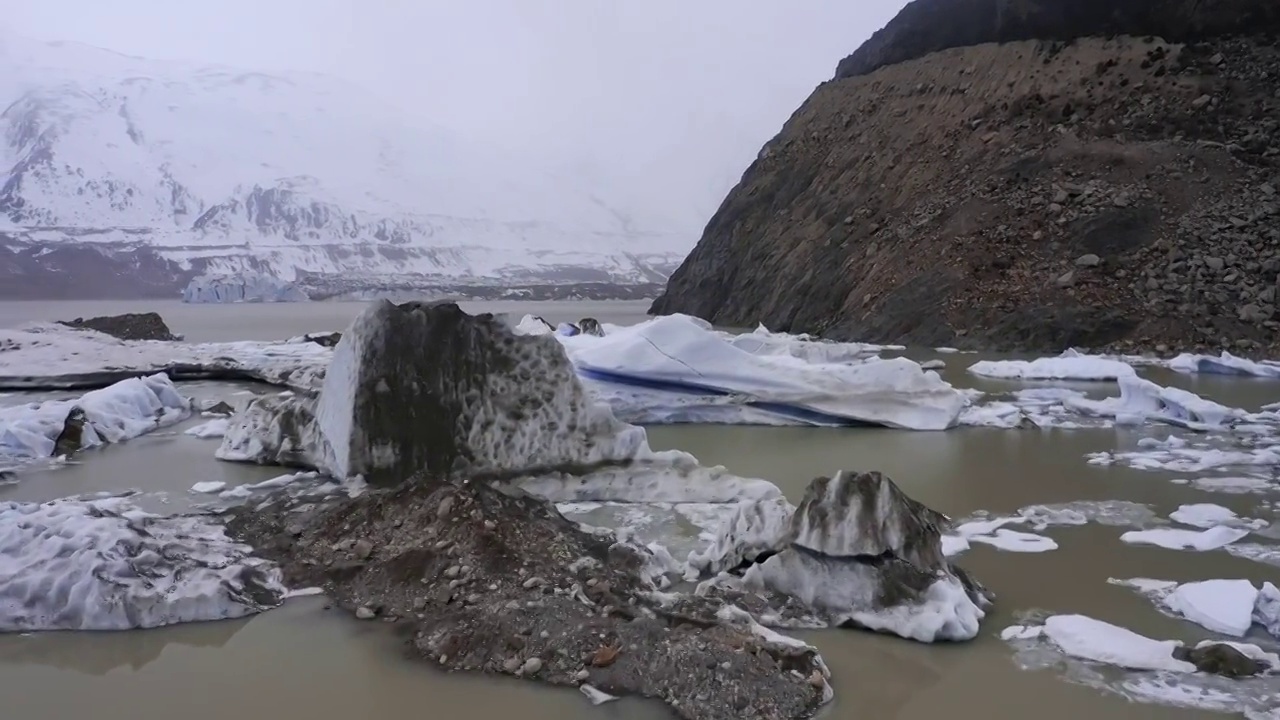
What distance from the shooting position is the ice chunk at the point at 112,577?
3.36 m

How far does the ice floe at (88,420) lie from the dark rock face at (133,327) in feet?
45.0

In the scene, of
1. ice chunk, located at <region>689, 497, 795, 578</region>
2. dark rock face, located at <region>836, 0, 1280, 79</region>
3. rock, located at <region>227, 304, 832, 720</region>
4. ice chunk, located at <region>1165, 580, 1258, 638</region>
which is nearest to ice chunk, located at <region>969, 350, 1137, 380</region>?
rock, located at <region>227, 304, 832, 720</region>

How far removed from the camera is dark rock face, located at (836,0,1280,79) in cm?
2138

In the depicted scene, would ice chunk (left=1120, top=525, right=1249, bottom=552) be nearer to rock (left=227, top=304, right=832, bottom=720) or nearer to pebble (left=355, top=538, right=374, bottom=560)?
rock (left=227, top=304, right=832, bottom=720)

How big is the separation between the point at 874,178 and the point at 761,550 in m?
22.2

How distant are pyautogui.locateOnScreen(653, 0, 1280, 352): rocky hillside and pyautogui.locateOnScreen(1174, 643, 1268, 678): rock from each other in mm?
14396

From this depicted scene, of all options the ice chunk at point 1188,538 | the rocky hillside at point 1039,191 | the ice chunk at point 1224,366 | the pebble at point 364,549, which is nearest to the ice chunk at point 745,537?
the pebble at point 364,549

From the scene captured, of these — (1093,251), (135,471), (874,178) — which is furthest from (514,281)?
(135,471)

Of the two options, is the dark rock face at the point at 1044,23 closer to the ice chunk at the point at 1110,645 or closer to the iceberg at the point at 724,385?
the iceberg at the point at 724,385

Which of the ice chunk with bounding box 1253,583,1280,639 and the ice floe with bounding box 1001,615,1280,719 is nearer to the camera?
the ice floe with bounding box 1001,615,1280,719

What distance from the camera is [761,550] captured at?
3758 millimetres

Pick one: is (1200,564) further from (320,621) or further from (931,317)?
(931,317)

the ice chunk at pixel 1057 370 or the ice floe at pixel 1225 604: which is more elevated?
the ice chunk at pixel 1057 370

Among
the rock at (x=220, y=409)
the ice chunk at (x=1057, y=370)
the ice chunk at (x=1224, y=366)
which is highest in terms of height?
the ice chunk at (x=1224, y=366)
